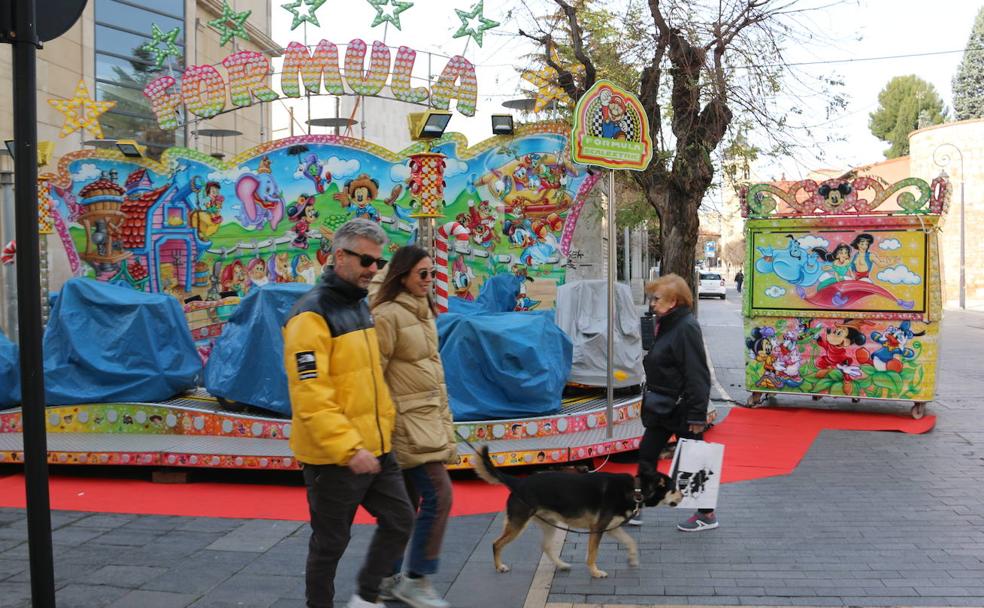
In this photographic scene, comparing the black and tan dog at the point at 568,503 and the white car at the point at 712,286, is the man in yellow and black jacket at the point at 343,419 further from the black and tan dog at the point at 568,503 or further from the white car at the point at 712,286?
the white car at the point at 712,286

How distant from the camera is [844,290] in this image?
983 centimetres

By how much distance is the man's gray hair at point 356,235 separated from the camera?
11.4 ft

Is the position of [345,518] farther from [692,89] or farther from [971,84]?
[971,84]

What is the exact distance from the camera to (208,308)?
1541 cm

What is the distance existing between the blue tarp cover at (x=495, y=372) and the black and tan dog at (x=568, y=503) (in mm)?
2529

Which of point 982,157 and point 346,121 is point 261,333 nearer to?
point 346,121

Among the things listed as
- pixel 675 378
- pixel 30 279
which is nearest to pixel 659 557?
pixel 675 378

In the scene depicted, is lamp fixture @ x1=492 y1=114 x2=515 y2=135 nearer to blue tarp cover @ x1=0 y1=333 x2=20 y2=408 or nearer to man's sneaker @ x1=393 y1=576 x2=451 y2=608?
blue tarp cover @ x1=0 y1=333 x2=20 y2=408

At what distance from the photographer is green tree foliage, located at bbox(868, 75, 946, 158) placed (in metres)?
61.1

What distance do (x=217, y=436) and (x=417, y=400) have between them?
3768 millimetres

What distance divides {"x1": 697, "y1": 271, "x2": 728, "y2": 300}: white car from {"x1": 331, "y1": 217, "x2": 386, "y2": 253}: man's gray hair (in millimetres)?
47304

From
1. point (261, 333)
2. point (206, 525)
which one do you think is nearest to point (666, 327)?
point (206, 525)

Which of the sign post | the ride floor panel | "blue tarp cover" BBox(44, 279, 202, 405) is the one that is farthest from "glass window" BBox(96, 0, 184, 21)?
the sign post

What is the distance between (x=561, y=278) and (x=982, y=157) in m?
34.4
